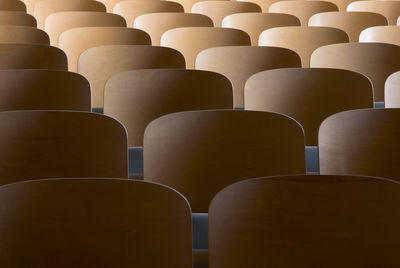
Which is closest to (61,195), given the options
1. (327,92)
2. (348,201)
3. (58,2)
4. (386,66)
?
(348,201)

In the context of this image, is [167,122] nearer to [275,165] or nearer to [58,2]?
[275,165]

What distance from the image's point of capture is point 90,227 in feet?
4.36

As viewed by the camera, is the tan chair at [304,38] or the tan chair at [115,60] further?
the tan chair at [304,38]

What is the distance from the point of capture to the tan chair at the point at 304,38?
312 cm

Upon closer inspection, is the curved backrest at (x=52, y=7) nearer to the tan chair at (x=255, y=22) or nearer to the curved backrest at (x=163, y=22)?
the curved backrest at (x=163, y=22)

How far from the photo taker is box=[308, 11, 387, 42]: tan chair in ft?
11.6

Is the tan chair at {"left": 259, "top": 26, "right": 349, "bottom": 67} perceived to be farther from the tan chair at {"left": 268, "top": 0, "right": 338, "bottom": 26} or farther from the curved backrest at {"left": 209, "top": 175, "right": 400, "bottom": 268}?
the curved backrest at {"left": 209, "top": 175, "right": 400, "bottom": 268}

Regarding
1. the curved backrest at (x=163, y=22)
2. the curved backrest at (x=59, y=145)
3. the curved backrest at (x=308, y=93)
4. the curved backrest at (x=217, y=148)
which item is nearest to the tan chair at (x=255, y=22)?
the curved backrest at (x=163, y=22)

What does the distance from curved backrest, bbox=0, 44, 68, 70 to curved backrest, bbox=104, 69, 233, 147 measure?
43cm

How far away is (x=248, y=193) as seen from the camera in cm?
135

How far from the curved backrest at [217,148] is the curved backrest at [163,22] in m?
1.60

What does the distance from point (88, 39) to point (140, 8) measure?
85 cm

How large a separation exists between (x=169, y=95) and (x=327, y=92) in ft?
1.55

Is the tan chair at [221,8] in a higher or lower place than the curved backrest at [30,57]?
lower
